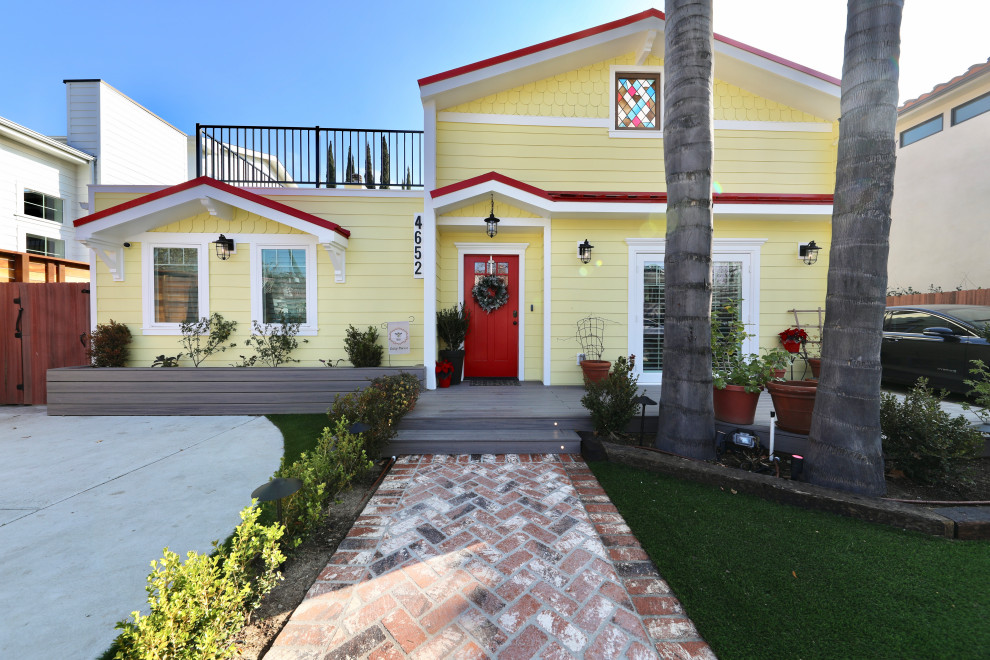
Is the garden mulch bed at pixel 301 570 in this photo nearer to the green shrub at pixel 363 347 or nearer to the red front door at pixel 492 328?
the green shrub at pixel 363 347

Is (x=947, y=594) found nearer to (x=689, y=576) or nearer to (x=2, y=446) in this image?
(x=689, y=576)

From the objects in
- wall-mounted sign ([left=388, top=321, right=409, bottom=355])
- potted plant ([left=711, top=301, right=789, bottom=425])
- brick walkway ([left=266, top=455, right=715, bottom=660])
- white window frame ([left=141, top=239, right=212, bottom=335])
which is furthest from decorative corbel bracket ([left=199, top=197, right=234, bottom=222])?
potted plant ([left=711, top=301, right=789, bottom=425])

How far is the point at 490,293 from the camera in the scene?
21.0ft

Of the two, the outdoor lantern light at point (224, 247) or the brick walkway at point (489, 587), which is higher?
the outdoor lantern light at point (224, 247)

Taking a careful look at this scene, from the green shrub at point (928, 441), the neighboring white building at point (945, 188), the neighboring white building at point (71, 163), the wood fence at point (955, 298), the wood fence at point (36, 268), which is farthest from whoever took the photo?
the neighboring white building at point (945, 188)

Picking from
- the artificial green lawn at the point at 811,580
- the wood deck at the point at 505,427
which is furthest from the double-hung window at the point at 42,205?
the artificial green lawn at the point at 811,580

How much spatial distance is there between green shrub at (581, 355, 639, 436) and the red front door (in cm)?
275

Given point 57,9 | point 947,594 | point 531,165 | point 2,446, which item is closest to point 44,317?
point 2,446

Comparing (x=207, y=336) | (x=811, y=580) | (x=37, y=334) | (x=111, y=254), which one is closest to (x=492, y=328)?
(x=207, y=336)

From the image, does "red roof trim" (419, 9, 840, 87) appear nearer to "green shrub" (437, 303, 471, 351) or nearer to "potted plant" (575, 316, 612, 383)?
"green shrub" (437, 303, 471, 351)

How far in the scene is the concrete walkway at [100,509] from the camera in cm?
182

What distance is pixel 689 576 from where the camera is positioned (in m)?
Result: 2.03

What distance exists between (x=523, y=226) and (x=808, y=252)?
4.66 metres

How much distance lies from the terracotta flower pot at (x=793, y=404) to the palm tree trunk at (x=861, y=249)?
2.77ft
